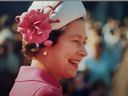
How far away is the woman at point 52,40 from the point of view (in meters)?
1.34

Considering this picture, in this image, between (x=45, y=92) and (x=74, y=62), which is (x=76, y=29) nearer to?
(x=74, y=62)

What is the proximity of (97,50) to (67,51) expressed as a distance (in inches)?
11.3

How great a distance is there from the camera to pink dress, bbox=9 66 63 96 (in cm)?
119

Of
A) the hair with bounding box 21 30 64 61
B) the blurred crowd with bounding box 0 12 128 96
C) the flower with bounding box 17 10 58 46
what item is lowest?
the blurred crowd with bounding box 0 12 128 96

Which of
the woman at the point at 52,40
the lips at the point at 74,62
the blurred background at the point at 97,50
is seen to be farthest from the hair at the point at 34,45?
the blurred background at the point at 97,50

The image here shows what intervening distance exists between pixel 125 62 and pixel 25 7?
0.57m

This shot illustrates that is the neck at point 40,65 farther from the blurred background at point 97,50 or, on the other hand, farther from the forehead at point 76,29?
the blurred background at point 97,50

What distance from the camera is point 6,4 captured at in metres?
1.73

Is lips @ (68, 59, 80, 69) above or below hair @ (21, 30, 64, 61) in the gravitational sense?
below

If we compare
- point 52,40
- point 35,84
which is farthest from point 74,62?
point 35,84

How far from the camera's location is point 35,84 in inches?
48.1

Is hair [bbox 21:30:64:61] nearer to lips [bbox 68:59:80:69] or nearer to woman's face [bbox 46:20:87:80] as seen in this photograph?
woman's face [bbox 46:20:87:80]

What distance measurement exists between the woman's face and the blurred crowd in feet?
0.60

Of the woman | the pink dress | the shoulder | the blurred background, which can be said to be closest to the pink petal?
the woman
